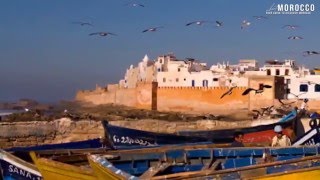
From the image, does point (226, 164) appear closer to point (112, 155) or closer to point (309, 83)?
point (112, 155)

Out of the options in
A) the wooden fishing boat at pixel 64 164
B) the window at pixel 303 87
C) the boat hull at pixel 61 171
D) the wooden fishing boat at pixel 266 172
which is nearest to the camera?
the wooden fishing boat at pixel 266 172

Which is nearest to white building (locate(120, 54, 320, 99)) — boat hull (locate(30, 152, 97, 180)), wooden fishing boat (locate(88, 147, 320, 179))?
wooden fishing boat (locate(88, 147, 320, 179))

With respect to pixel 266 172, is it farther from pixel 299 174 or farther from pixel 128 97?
pixel 128 97

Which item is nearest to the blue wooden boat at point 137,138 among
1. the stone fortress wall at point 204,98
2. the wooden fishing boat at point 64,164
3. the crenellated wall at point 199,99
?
the wooden fishing boat at point 64,164

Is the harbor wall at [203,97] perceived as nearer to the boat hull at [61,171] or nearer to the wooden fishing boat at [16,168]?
the wooden fishing boat at [16,168]

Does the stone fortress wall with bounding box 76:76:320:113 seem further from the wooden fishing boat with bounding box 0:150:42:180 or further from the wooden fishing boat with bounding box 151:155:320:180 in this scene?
the wooden fishing boat with bounding box 151:155:320:180

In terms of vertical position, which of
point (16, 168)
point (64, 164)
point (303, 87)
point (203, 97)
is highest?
point (303, 87)

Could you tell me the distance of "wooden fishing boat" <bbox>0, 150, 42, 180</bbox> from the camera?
1002cm

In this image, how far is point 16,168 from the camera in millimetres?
10234

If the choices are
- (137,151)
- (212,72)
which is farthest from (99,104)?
(137,151)

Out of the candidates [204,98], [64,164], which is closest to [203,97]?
[204,98]

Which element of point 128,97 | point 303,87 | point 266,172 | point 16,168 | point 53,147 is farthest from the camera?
point 128,97

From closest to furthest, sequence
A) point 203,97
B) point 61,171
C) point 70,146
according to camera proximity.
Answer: point 61,171, point 70,146, point 203,97

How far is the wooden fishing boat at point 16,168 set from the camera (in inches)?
394
